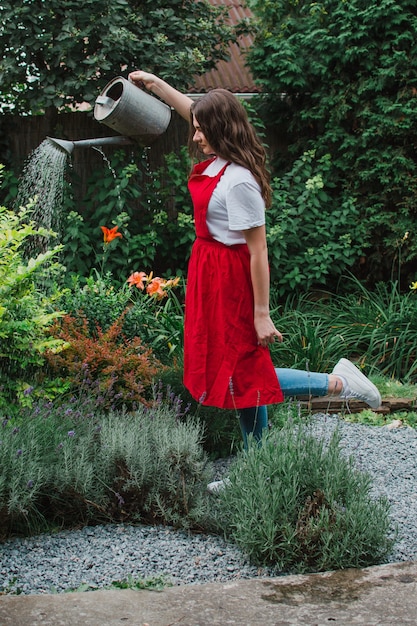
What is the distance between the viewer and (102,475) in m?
3.01

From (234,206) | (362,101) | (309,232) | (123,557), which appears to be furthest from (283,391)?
(362,101)

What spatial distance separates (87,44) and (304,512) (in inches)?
187

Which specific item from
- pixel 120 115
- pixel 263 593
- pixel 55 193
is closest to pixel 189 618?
pixel 263 593

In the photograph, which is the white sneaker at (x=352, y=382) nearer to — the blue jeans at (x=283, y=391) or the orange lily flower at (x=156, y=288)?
the blue jeans at (x=283, y=391)

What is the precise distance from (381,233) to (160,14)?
2519 mm

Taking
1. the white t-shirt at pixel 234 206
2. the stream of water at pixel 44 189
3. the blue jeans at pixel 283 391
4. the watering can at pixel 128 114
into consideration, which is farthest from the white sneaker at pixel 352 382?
the stream of water at pixel 44 189

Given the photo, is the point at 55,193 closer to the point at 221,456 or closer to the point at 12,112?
the point at 12,112

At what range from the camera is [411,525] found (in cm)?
309

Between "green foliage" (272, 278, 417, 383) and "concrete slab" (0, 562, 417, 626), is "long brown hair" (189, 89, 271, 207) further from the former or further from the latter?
"green foliage" (272, 278, 417, 383)

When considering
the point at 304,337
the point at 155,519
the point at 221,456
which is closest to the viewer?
the point at 155,519

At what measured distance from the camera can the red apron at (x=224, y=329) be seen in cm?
310

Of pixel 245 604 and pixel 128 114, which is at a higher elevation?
pixel 128 114

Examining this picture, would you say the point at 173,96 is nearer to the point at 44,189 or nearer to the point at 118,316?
the point at 118,316

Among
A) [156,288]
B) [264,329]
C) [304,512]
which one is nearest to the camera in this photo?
[304,512]
